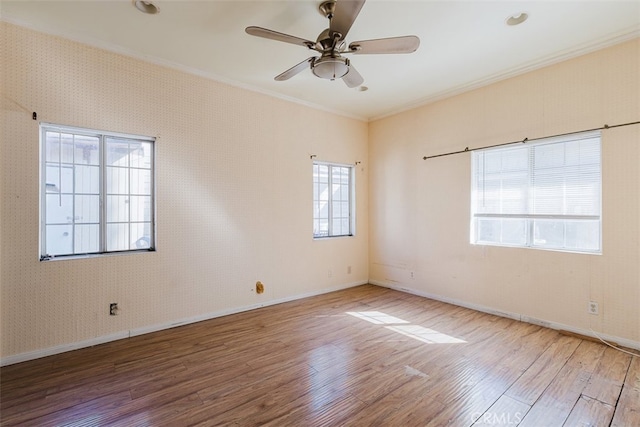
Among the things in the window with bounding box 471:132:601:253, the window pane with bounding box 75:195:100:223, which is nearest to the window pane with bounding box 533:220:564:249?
the window with bounding box 471:132:601:253

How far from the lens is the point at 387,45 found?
223cm

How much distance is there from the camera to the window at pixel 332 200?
4.78 metres

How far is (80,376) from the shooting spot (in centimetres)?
237

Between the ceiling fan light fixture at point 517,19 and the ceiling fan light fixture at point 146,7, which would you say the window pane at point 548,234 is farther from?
the ceiling fan light fixture at point 146,7

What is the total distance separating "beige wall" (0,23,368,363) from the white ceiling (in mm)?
277

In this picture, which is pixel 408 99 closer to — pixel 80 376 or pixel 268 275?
pixel 268 275

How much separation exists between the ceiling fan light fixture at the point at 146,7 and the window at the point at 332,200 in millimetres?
2737

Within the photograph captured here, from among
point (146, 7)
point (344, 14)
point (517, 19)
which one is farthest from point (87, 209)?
point (517, 19)

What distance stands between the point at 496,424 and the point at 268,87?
412cm

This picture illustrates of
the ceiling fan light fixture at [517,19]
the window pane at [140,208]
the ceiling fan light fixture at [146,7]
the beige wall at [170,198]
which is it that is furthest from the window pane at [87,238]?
the ceiling fan light fixture at [517,19]

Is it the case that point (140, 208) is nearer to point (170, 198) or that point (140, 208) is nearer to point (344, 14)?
point (170, 198)

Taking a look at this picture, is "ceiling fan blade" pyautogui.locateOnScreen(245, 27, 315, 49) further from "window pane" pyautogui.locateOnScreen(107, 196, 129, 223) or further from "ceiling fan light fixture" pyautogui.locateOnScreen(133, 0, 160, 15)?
"window pane" pyautogui.locateOnScreen(107, 196, 129, 223)

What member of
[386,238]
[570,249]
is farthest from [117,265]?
[570,249]

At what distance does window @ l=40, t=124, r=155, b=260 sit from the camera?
2.79 meters
